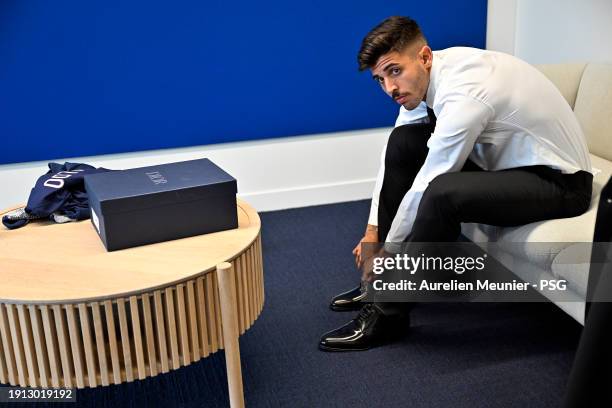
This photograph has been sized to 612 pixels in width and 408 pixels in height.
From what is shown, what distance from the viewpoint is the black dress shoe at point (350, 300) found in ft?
7.32

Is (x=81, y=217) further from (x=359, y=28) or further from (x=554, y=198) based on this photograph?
(x=359, y=28)

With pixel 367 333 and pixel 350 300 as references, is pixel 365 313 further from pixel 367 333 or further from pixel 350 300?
pixel 350 300

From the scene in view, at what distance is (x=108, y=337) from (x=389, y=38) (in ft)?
3.64

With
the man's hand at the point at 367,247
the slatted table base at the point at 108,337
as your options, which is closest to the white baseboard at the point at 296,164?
the man's hand at the point at 367,247

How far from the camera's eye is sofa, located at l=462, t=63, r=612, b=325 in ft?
5.67

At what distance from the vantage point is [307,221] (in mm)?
3059

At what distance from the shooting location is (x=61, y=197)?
1871 millimetres

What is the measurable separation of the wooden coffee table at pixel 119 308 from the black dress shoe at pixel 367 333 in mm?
425

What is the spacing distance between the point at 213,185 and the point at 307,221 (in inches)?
55.3

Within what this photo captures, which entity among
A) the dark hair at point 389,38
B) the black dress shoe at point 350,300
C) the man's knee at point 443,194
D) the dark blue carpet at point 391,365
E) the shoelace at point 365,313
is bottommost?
the dark blue carpet at point 391,365

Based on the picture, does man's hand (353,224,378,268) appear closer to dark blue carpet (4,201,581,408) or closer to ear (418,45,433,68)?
dark blue carpet (4,201,581,408)

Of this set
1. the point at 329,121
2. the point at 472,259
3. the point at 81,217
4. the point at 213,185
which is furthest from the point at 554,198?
the point at 329,121

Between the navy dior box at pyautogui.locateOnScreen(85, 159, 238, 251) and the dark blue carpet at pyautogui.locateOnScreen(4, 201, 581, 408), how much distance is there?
46 centimetres

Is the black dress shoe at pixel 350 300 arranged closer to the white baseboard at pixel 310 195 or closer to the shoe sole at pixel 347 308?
the shoe sole at pixel 347 308
